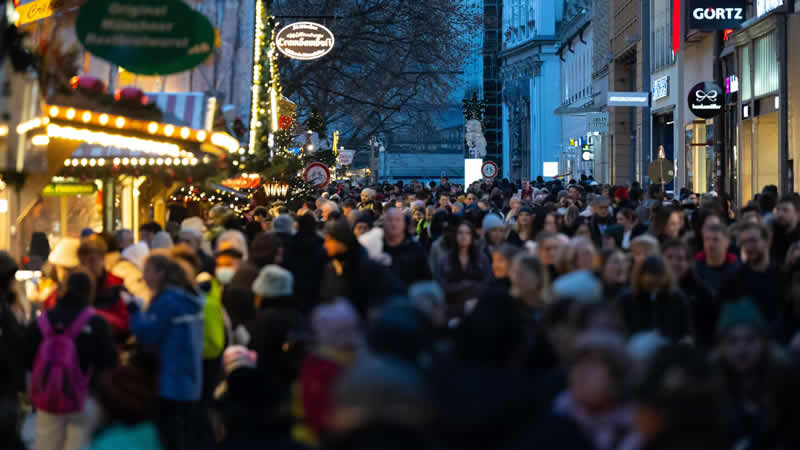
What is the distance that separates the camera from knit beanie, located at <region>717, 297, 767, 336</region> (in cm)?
696

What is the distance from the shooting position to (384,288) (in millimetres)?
9445

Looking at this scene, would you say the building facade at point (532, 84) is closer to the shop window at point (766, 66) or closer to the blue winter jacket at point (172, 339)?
the shop window at point (766, 66)

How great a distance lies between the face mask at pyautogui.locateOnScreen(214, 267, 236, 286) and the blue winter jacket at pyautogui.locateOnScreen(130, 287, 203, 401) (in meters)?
2.46

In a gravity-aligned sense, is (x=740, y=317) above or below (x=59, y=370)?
above

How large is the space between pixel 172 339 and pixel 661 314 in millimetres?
2827

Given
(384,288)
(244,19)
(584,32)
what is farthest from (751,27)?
(584,32)

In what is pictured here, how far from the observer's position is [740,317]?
7.12 m

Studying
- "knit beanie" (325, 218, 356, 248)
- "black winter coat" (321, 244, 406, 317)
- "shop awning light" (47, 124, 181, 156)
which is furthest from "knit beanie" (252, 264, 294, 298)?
"shop awning light" (47, 124, 181, 156)

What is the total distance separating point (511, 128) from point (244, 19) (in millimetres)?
98055

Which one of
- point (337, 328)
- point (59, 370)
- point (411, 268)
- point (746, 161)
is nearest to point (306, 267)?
point (411, 268)

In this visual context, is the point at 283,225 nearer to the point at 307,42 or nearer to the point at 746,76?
the point at 307,42

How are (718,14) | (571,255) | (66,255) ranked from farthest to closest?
1. (718,14)
2. (66,255)
3. (571,255)

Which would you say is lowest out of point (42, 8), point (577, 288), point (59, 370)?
point (59, 370)

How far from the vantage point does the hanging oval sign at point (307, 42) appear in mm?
24141
